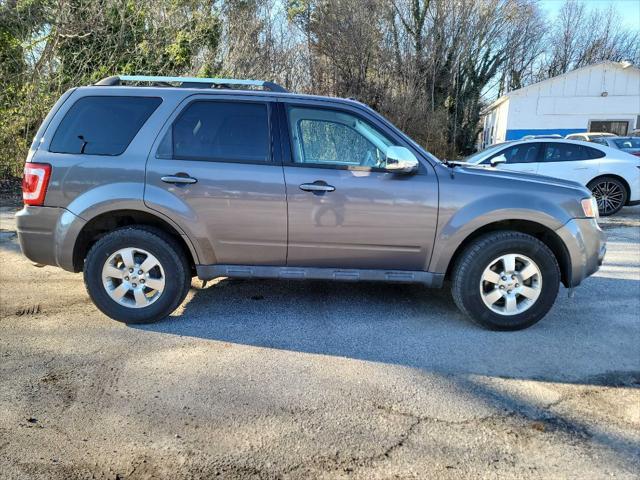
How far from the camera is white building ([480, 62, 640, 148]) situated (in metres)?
24.7

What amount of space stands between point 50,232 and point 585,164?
32.9ft

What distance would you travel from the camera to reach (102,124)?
4.12m

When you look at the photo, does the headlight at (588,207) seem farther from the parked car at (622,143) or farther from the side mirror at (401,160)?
the parked car at (622,143)

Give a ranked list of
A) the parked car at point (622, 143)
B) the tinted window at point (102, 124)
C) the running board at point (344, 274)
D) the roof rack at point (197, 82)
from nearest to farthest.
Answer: the tinted window at point (102, 124), the running board at point (344, 274), the roof rack at point (197, 82), the parked car at point (622, 143)

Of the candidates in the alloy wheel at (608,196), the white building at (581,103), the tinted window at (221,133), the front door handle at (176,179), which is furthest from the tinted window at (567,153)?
the white building at (581,103)

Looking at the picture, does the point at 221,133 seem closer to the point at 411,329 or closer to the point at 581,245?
the point at 411,329

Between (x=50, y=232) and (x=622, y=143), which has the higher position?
(x=622, y=143)

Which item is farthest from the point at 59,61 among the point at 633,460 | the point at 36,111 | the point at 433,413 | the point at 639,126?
the point at 639,126

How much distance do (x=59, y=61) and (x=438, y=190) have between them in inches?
464

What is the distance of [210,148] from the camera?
4082 millimetres

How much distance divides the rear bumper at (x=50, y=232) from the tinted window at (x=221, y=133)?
3.13 ft

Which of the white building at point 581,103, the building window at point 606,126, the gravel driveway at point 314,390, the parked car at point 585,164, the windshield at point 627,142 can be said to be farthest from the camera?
the building window at point 606,126

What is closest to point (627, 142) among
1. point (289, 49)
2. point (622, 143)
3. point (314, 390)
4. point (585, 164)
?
point (622, 143)

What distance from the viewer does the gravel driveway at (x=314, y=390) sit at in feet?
8.16
